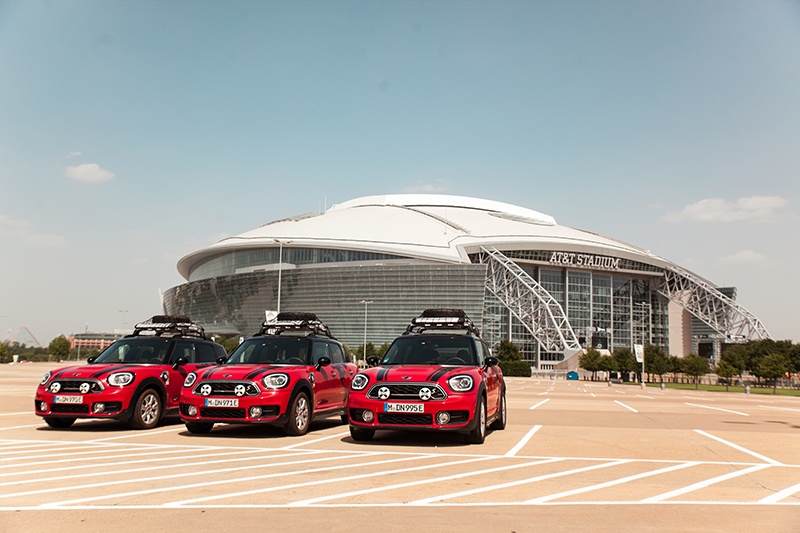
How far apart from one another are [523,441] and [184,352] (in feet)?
23.3

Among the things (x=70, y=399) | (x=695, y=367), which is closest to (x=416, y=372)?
(x=70, y=399)

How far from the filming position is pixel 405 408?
420 inches

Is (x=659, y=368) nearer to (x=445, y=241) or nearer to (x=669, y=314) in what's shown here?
(x=445, y=241)

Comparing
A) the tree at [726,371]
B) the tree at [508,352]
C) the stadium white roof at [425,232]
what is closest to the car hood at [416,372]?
the tree at [726,371]

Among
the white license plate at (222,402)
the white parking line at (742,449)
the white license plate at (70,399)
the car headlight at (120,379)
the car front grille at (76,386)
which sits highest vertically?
the car headlight at (120,379)

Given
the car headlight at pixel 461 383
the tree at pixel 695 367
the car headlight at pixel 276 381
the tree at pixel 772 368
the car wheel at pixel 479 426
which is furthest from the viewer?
the tree at pixel 695 367

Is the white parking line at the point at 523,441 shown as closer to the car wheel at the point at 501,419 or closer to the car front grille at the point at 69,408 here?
the car wheel at the point at 501,419

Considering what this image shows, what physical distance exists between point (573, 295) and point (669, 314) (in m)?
18.5

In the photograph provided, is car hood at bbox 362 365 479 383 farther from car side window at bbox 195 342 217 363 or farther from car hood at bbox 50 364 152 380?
car side window at bbox 195 342 217 363

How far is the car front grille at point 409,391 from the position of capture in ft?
35.1

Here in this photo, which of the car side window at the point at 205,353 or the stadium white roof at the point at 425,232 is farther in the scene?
the stadium white roof at the point at 425,232

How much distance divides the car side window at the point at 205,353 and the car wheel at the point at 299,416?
368 cm

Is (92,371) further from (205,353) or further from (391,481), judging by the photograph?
(391,481)

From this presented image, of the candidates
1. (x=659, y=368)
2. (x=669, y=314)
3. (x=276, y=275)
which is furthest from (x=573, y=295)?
(x=276, y=275)
